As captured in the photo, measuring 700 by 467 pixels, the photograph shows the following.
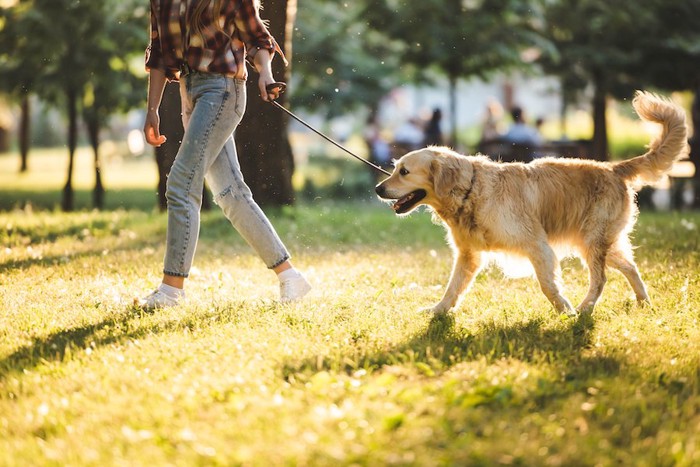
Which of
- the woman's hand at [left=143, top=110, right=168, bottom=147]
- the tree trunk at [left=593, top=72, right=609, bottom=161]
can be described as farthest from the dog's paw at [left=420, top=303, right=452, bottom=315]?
the tree trunk at [left=593, top=72, right=609, bottom=161]

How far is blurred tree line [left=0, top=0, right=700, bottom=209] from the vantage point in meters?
15.7

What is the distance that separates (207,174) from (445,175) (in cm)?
160

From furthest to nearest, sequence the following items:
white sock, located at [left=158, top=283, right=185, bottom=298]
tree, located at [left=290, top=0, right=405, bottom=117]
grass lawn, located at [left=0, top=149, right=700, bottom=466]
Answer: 1. tree, located at [left=290, top=0, right=405, bottom=117]
2. white sock, located at [left=158, top=283, right=185, bottom=298]
3. grass lawn, located at [left=0, top=149, right=700, bottom=466]

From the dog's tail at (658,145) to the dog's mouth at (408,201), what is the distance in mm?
1456

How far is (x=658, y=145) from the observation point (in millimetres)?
6305

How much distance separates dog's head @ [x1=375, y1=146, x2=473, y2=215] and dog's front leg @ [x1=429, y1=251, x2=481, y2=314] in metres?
0.44

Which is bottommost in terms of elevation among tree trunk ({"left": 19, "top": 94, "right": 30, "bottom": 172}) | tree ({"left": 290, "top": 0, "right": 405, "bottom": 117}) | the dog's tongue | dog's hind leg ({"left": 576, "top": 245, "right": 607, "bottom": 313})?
tree trunk ({"left": 19, "top": 94, "right": 30, "bottom": 172})

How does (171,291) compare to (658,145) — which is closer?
(171,291)

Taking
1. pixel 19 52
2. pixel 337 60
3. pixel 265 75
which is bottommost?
pixel 265 75

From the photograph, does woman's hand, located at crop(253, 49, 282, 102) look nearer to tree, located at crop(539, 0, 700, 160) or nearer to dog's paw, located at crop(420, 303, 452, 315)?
dog's paw, located at crop(420, 303, 452, 315)

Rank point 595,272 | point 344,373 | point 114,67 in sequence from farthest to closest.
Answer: point 114,67, point 595,272, point 344,373

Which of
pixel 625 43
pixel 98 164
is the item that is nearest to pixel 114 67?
pixel 98 164

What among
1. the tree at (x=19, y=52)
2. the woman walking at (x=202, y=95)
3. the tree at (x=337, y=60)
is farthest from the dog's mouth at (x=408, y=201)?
the tree at (x=337, y=60)

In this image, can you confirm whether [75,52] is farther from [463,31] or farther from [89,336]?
[89,336]
